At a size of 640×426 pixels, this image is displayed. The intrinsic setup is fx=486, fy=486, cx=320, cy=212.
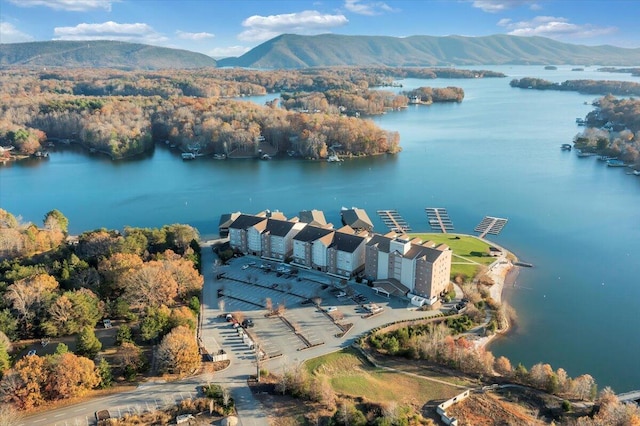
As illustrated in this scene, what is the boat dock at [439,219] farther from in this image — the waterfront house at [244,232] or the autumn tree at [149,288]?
the autumn tree at [149,288]

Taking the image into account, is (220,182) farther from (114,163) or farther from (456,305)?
(456,305)

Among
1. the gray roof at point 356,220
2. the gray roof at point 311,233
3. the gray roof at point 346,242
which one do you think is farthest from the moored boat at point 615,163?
the gray roof at point 311,233

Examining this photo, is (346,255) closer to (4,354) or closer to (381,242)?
(381,242)

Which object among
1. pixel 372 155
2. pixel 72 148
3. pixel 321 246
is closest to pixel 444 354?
pixel 321 246

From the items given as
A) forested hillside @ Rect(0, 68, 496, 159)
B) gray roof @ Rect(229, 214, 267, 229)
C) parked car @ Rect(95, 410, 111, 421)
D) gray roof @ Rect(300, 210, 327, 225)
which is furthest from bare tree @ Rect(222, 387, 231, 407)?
forested hillside @ Rect(0, 68, 496, 159)

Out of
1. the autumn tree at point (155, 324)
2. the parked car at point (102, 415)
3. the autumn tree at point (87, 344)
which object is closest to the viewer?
the parked car at point (102, 415)

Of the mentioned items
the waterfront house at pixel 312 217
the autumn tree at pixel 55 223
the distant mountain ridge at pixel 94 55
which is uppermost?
the distant mountain ridge at pixel 94 55

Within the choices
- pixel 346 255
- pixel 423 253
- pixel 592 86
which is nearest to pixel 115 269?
pixel 346 255
